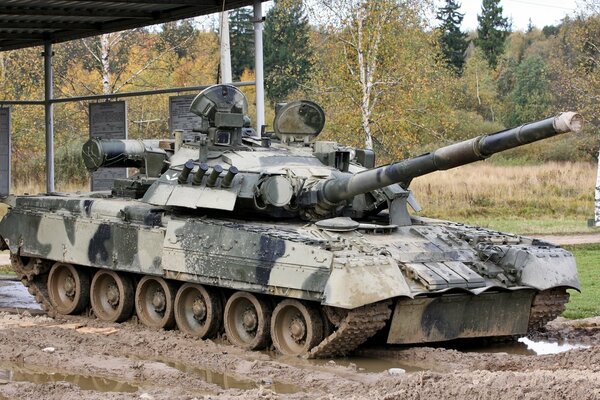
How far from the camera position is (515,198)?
35406 mm

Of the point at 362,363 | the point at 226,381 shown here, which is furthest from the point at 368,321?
the point at 226,381

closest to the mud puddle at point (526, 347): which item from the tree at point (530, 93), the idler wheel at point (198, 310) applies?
the idler wheel at point (198, 310)

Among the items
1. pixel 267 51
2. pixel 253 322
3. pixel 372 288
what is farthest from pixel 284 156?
pixel 267 51

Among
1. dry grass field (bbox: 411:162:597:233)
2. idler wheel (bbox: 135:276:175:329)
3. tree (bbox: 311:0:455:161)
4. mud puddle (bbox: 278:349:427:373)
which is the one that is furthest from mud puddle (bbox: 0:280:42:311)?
dry grass field (bbox: 411:162:597:233)

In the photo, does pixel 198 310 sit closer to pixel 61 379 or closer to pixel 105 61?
pixel 61 379

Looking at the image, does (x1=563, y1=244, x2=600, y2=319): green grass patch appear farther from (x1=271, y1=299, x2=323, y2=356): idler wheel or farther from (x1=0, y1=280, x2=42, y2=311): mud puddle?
(x1=0, y1=280, x2=42, y2=311): mud puddle

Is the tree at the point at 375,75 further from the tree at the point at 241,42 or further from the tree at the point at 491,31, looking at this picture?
the tree at the point at 491,31

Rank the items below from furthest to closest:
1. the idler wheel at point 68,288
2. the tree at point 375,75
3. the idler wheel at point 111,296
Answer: the tree at point 375,75, the idler wheel at point 68,288, the idler wheel at point 111,296

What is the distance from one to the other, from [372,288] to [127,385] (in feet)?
9.43

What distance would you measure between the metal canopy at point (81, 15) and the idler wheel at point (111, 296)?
4.95 metres

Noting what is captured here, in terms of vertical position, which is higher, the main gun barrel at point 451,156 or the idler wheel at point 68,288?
the main gun barrel at point 451,156

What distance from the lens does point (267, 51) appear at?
58750mm

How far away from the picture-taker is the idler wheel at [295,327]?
45.5 feet

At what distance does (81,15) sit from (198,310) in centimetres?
753
